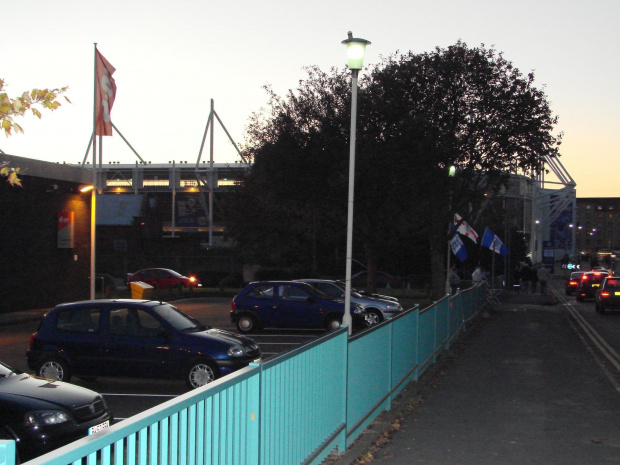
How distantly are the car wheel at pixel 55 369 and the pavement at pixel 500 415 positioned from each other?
5407 mm

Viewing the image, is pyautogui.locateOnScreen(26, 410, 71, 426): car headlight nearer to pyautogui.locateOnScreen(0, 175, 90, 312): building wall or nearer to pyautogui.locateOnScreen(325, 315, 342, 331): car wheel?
pyautogui.locateOnScreen(325, 315, 342, 331): car wheel

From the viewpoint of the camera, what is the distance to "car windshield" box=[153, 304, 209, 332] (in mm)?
12305

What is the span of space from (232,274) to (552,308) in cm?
2063

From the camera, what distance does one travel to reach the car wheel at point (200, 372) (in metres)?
11.7

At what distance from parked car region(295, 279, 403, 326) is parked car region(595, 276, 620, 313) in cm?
1231

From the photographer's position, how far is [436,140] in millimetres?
26734

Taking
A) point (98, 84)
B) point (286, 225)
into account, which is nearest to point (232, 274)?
point (286, 225)

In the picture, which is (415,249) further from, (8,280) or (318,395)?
A: (318,395)

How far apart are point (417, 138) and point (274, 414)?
864 inches

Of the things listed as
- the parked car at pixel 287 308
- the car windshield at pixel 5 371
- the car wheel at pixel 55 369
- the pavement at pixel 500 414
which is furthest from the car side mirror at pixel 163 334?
the parked car at pixel 287 308

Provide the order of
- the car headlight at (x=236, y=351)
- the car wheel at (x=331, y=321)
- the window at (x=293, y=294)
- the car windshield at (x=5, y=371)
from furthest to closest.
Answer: the window at (x=293, y=294) → the car wheel at (x=331, y=321) → the car headlight at (x=236, y=351) → the car windshield at (x=5, y=371)

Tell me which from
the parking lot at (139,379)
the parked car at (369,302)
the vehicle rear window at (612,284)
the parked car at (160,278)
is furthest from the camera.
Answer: the parked car at (160,278)

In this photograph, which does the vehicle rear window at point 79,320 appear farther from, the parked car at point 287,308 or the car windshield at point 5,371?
the parked car at point 287,308

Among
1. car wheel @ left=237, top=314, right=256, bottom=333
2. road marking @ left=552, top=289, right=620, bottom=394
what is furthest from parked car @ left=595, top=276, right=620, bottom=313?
car wheel @ left=237, top=314, right=256, bottom=333
